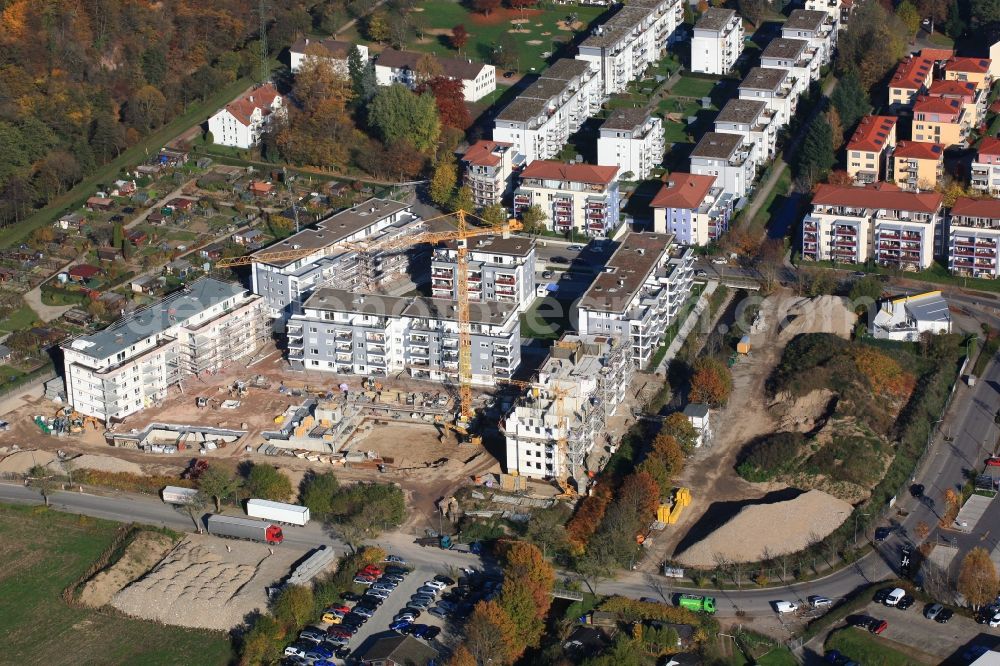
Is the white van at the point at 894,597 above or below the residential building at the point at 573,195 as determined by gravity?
below

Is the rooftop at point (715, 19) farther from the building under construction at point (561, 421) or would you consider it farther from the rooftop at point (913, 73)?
the building under construction at point (561, 421)

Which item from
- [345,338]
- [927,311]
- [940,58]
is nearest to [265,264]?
[345,338]

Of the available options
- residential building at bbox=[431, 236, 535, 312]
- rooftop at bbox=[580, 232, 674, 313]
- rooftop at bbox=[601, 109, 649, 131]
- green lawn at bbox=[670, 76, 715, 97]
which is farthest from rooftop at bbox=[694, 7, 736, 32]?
residential building at bbox=[431, 236, 535, 312]

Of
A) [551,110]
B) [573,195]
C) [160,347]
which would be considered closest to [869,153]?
[573,195]

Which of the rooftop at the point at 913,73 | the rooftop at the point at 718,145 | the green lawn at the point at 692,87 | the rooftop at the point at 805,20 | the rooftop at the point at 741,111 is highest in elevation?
the rooftop at the point at 805,20

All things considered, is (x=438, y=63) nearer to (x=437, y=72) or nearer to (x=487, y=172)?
(x=437, y=72)

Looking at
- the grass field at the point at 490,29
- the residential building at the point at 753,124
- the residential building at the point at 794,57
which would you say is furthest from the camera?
the grass field at the point at 490,29

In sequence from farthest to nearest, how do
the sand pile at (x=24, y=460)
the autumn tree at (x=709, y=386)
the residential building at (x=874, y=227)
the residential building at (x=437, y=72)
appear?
the residential building at (x=437, y=72), the residential building at (x=874, y=227), the autumn tree at (x=709, y=386), the sand pile at (x=24, y=460)

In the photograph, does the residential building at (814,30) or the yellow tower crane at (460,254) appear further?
the residential building at (814,30)

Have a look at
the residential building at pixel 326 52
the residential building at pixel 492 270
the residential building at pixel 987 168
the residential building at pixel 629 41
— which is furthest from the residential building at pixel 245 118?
the residential building at pixel 987 168
